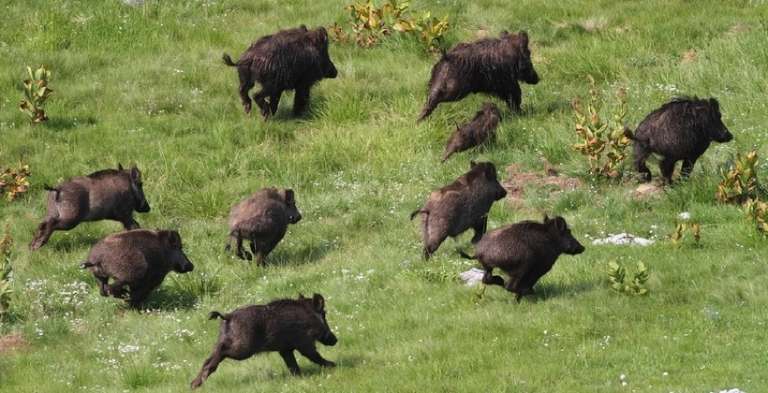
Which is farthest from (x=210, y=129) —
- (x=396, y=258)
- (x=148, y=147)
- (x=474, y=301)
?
(x=474, y=301)

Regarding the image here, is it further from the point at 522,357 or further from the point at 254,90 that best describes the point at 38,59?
the point at 522,357

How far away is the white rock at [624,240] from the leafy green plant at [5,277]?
19.6ft

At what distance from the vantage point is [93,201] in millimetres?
17297

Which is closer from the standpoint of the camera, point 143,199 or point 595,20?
point 143,199

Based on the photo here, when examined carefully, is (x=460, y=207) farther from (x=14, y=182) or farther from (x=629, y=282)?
(x=14, y=182)

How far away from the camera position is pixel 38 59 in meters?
22.2

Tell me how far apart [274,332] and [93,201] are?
5.05 m

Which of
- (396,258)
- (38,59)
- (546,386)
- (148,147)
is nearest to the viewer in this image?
(546,386)

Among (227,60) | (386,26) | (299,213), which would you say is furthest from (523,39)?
(299,213)

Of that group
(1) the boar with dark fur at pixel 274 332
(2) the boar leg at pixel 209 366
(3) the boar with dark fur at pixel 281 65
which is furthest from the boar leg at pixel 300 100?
(2) the boar leg at pixel 209 366

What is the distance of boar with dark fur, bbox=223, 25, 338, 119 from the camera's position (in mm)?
20938

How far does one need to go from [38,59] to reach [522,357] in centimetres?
1164

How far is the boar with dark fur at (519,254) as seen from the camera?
46.2 feet

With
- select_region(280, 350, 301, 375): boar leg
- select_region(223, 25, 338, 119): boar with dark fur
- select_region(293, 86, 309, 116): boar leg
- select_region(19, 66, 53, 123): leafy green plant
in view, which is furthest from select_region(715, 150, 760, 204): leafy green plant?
select_region(19, 66, 53, 123): leafy green plant
